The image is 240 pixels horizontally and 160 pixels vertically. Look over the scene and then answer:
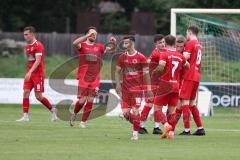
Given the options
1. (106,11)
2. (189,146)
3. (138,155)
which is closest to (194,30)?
(189,146)

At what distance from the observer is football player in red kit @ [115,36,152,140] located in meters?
18.5

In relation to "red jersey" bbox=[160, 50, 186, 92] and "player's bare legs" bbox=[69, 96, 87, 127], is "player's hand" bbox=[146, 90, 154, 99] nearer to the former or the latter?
"red jersey" bbox=[160, 50, 186, 92]

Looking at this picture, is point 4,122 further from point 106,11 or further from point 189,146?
point 106,11

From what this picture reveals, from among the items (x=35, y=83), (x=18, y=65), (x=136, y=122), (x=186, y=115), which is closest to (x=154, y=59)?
(x=186, y=115)

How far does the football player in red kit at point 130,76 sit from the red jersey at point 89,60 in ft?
7.40

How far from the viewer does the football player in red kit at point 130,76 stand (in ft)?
60.7

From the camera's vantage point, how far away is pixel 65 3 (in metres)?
57.9

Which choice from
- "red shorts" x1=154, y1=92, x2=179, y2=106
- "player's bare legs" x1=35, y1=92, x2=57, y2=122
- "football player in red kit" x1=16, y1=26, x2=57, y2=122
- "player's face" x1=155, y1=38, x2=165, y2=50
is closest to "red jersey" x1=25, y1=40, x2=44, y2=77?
"football player in red kit" x1=16, y1=26, x2=57, y2=122

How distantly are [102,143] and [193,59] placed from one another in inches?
152

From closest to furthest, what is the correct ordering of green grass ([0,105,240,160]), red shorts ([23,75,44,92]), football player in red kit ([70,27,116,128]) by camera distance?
green grass ([0,105,240,160])
football player in red kit ([70,27,116,128])
red shorts ([23,75,44,92])

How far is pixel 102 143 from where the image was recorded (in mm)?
16812

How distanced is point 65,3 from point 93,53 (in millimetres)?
37106

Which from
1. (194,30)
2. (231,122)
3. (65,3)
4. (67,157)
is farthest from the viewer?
(65,3)

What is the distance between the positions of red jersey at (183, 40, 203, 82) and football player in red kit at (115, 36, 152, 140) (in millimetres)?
1064
